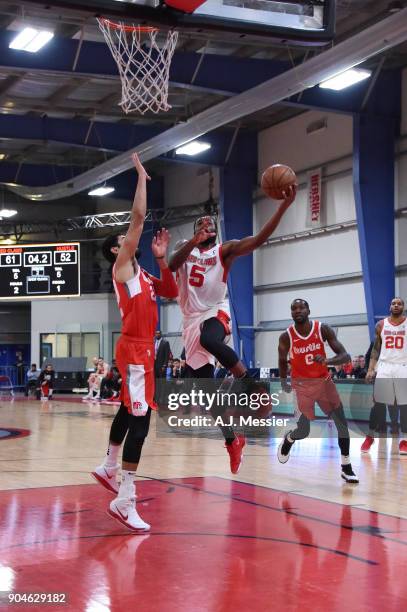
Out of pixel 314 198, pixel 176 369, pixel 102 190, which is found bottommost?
pixel 176 369

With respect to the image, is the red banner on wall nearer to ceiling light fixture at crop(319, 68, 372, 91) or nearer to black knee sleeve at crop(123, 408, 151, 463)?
ceiling light fixture at crop(319, 68, 372, 91)

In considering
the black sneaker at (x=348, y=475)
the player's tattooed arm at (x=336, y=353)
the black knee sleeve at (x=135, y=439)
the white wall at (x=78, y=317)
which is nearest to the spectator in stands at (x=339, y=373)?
the player's tattooed arm at (x=336, y=353)

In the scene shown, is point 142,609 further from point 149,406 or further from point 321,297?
point 321,297

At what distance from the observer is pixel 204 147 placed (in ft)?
67.4

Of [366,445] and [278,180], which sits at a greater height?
[278,180]

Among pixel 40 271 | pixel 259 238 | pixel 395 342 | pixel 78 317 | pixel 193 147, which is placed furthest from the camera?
pixel 78 317

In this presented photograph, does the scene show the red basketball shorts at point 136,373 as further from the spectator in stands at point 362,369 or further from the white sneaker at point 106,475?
the spectator in stands at point 362,369

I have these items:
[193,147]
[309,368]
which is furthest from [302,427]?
[193,147]

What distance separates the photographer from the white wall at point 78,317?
31141 mm

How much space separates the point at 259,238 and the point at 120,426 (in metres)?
1.70

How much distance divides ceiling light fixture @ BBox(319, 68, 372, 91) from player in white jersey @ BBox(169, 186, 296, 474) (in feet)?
33.5

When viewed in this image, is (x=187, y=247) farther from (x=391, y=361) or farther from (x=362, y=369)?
(x=362, y=369)

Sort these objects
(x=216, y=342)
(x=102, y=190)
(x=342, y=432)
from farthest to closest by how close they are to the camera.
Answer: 1. (x=102, y=190)
2. (x=342, y=432)
3. (x=216, y=342)

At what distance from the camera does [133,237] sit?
5.20m
